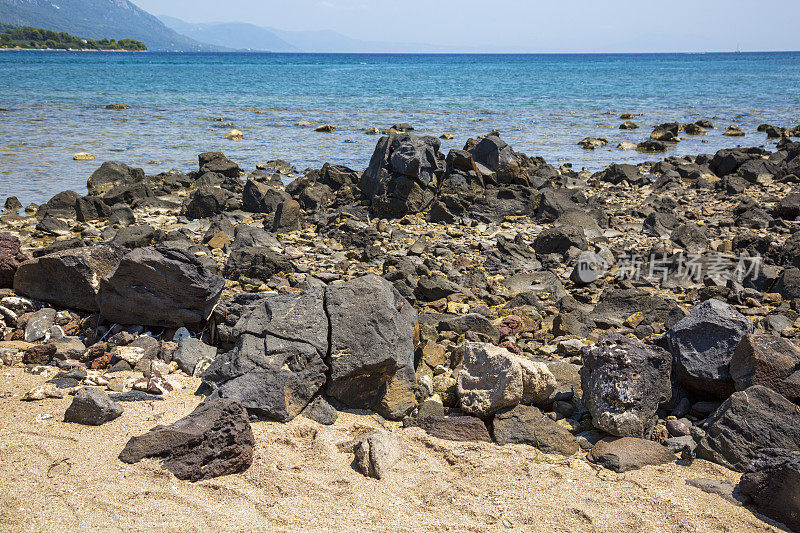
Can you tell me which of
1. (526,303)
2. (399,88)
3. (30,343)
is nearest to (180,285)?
(30,343)

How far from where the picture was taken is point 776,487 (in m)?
3.98

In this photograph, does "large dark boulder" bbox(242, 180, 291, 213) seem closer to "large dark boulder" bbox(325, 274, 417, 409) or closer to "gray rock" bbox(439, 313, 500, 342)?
"gray rock" bbox(439, 313, 500, 342)

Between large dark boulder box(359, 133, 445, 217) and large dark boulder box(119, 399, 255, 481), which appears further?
large dark boulder box(359, 133, 445, 217)

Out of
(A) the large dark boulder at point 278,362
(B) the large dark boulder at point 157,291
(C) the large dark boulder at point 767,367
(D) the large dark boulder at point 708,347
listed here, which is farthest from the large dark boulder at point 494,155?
(A) the large dark boulder at point 278,362

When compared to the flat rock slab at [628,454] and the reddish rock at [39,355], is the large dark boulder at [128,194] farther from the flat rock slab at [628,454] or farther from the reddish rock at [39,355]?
the flat rock slab at [628,454]

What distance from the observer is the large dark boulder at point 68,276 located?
6801 millimetres

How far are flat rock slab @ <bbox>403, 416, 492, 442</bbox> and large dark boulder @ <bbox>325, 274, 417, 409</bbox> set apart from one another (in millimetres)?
377

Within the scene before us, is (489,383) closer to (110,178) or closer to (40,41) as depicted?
(110,178)

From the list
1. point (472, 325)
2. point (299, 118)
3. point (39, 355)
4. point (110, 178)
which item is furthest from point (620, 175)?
point (299, 118)

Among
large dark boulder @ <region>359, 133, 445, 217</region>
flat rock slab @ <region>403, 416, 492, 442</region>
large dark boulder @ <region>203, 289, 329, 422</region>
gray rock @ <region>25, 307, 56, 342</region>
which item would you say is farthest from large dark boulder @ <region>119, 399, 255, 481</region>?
large dark boulder @ <region>359, 133, 445, 217</region>

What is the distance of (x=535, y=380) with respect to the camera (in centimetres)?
525

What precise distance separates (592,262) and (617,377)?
483 centimetres

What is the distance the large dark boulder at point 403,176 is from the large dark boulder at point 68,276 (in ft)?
21.5

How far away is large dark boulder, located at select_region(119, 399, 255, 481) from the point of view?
4254mm
